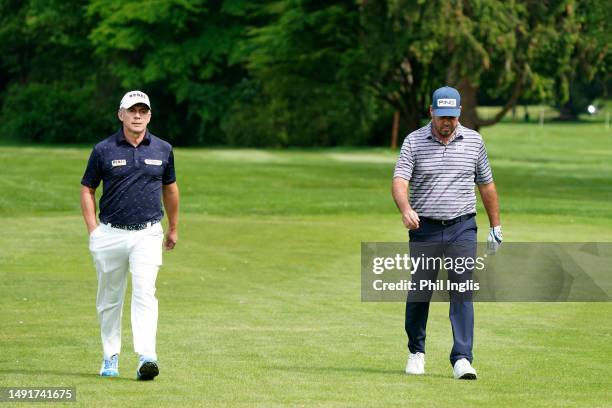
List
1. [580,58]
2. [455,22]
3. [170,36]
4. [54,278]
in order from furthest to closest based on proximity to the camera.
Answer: [170,36]
[580,58]
[455,22]
[54,278]

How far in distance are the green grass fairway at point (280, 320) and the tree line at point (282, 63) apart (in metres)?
19.4

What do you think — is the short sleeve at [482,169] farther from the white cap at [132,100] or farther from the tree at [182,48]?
the tree at [182,48]

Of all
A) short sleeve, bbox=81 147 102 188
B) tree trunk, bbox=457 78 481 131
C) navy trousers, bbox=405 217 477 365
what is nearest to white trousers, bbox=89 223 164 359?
short sleeve, bbox=81 147 102 188

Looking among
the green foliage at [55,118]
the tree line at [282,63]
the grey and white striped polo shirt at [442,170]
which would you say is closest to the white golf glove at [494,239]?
the grey and white striped polo shirt at [442,170]

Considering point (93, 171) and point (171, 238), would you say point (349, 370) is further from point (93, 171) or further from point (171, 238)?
point (93, 171)

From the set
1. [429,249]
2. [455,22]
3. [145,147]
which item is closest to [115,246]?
[145,147]

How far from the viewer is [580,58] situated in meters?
55.8

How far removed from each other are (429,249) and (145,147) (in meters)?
→ 2.07

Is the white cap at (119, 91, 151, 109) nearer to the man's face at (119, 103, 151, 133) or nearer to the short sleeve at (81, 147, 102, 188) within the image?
the man's face at (119, 103, 151, 133)

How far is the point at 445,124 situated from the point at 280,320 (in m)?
4.56

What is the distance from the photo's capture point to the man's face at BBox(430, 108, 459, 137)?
10.2 metres

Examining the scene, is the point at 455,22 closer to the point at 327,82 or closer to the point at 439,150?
the point at 327,82

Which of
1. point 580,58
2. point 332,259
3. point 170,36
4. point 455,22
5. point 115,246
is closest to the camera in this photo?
point 115,246

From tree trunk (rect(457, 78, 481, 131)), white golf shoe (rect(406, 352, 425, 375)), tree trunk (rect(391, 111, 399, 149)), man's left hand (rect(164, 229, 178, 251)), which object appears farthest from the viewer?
tree trunk (rect(391, 111, 399, 149))
